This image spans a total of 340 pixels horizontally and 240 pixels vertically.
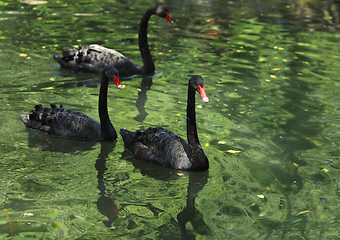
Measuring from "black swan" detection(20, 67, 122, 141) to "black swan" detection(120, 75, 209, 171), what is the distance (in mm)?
412

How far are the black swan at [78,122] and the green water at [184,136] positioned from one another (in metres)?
0.12

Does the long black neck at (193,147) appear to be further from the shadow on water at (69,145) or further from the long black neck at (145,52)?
the long black neck at (145,52)

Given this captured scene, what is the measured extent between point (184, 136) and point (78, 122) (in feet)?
4.69

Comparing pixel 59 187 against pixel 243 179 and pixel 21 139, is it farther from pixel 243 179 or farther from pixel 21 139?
pixel 243 179

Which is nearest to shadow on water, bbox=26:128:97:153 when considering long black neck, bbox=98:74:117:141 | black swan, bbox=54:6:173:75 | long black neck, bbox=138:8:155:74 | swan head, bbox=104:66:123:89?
long black neck, bbox=98:74:117:141

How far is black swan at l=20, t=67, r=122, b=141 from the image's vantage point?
7121 millimetres

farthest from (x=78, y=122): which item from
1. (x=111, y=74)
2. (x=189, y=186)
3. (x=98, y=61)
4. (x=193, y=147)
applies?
(x=98, y=61)

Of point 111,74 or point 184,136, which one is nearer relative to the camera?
point 111,74

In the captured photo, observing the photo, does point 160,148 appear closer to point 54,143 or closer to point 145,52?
point 54,143

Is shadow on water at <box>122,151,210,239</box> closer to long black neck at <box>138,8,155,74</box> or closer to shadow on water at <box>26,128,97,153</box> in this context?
shadow on water at <box>26,128,97,153</box>

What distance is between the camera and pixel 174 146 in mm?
6566

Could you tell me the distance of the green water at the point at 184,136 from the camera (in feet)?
17.6

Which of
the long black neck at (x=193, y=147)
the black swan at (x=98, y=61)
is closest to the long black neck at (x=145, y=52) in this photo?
the black swan at (x=98, y=61)

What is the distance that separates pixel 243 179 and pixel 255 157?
2.22 ft
